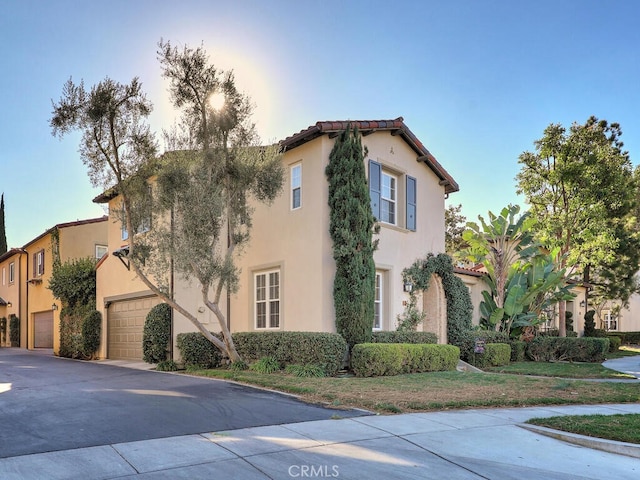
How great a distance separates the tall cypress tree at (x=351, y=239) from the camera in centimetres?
1421

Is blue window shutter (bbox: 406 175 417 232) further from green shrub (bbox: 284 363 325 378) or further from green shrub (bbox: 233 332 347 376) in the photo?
green shrub (bbox: 284 363 325 378)

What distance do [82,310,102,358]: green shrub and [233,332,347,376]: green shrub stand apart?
9.39 meters

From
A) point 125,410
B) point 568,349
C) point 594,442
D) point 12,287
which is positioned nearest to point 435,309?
point 568,349

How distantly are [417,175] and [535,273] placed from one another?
23.1ft

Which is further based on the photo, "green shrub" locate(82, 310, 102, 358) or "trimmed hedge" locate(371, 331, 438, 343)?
"green shrub" locate(82, 310, 102, 358)

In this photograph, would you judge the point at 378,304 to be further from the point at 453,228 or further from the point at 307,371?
the point at 453,228

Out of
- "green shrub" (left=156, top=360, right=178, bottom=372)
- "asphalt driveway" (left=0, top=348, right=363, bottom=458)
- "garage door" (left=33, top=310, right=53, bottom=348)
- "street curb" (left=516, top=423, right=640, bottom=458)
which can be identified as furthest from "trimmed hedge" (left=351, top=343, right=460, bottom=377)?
"garage door" (left=33, top=310, right=53, bottom=348)

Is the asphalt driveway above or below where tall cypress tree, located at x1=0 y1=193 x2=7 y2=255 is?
below

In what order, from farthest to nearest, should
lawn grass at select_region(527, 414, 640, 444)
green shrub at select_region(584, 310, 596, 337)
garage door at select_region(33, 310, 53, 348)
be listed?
green shrub at select_region(584, 310, 596, 337) → garage door at select_region(33, 310, 53, 348) → lawn grass at select_region(527, 414, 640, 444)

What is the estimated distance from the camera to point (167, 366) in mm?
15367

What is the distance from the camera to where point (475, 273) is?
23781 mm

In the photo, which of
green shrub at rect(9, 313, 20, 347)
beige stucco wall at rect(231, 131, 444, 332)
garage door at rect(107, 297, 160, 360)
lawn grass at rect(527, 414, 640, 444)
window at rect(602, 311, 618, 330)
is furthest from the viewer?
window at rect(602, 311, 618, 330)

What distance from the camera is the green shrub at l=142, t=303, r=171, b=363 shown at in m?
16.6

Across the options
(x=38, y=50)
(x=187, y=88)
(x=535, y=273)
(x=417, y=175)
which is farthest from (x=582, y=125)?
(x=38, y=50)
